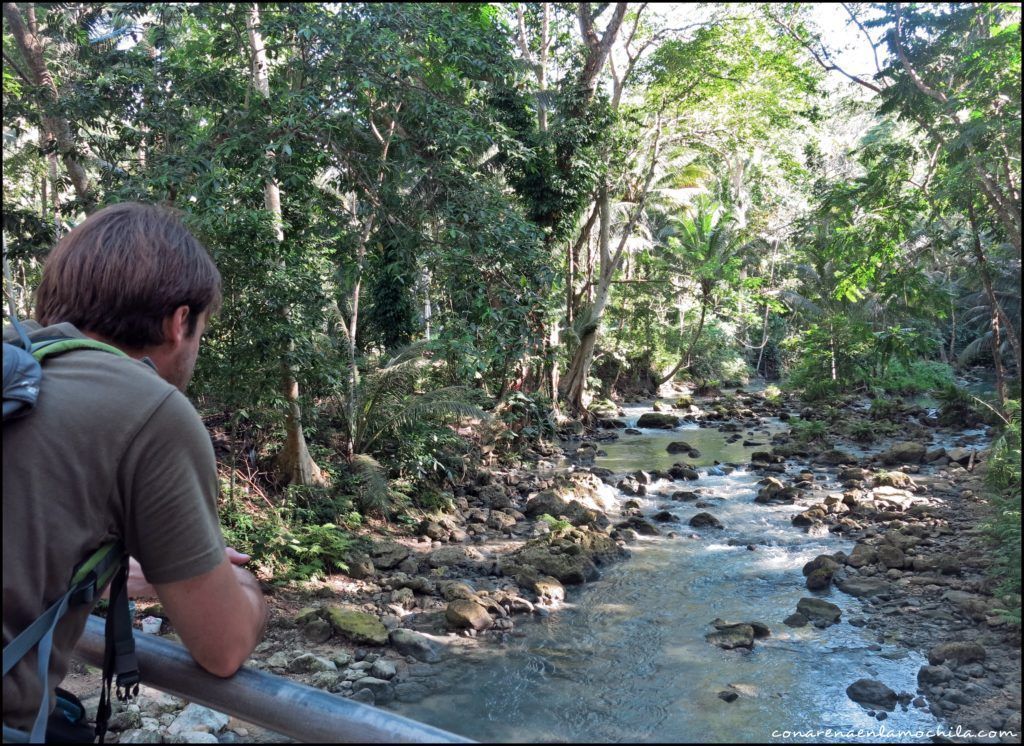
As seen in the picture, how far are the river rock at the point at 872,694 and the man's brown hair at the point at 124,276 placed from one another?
3.13m

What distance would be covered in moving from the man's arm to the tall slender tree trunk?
3536mm

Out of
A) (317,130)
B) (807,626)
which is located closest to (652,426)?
(807,626)

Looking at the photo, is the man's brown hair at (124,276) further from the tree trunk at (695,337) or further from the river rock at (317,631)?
the tree trunk at (695,337)

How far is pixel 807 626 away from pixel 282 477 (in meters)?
4.71

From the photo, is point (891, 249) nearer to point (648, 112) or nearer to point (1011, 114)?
point (1011, 114)

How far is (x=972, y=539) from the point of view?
6.51m

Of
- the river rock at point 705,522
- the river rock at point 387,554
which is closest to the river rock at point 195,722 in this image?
the river rock at point 387,554

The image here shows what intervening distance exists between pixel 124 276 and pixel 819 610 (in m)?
5.63

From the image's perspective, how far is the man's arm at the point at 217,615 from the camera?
3.08 feet

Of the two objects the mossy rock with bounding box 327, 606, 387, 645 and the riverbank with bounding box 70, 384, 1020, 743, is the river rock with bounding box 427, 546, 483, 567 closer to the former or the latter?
the riverbank with bounding box 70, 384, 1020, 743

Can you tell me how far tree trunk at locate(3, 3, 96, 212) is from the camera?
3.57 metres

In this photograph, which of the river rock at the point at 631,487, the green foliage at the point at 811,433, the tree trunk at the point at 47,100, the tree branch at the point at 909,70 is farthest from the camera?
the green foliage at the point at 811,433

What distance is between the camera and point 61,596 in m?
0.90

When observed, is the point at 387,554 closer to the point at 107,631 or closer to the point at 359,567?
the point at 359,567
